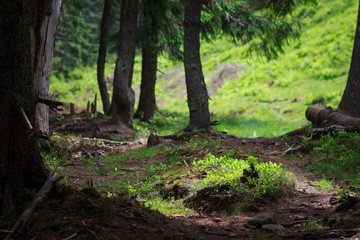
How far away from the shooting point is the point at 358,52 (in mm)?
9758

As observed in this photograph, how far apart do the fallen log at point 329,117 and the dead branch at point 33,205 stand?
7034 mm

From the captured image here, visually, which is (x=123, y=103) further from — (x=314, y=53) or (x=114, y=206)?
(x=314, y=53)

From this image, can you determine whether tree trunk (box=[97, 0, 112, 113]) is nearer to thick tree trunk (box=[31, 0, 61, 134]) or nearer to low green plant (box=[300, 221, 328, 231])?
thick tree trunk (box=[31, 0, 61, 134])

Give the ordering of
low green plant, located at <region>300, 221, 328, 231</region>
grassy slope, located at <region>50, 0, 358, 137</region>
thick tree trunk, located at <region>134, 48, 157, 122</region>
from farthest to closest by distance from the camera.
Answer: grassy slope, located at <region>50, 0, 358, 137</region> < thick tree trunk, located at <region>134, 48, 157, 122</region> < low green plant, located at <region>300, 221, 328, 231</region>

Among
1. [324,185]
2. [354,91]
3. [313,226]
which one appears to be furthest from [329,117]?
[313,226]

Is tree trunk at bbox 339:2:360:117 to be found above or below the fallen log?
above

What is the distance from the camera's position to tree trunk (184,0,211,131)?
31.9 ft

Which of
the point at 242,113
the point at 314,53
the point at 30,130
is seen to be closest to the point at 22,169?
the point at 30,130

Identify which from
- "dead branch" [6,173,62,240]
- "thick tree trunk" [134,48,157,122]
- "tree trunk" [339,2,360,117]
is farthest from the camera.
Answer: "thick tree trunk" [134,48,157,122]

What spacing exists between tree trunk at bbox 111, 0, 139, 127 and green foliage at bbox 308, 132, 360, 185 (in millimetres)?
6672

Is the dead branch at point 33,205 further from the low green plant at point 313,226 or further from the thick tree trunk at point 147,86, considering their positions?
the thick tree trunk at point 147,86

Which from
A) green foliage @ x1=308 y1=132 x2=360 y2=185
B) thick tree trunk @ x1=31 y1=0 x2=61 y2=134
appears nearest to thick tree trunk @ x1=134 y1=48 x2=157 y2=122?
thick tree trunk @ x1=31 y1=0 x2=61 y2=134

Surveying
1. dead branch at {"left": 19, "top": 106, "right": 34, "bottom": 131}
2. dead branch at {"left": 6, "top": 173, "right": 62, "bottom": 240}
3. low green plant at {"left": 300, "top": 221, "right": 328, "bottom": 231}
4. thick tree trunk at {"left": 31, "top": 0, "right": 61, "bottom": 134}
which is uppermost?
thick tree trunk at {"left": 31, "top": 0, "right": 61, "bottom": 134}

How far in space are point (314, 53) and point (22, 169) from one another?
820 inches
